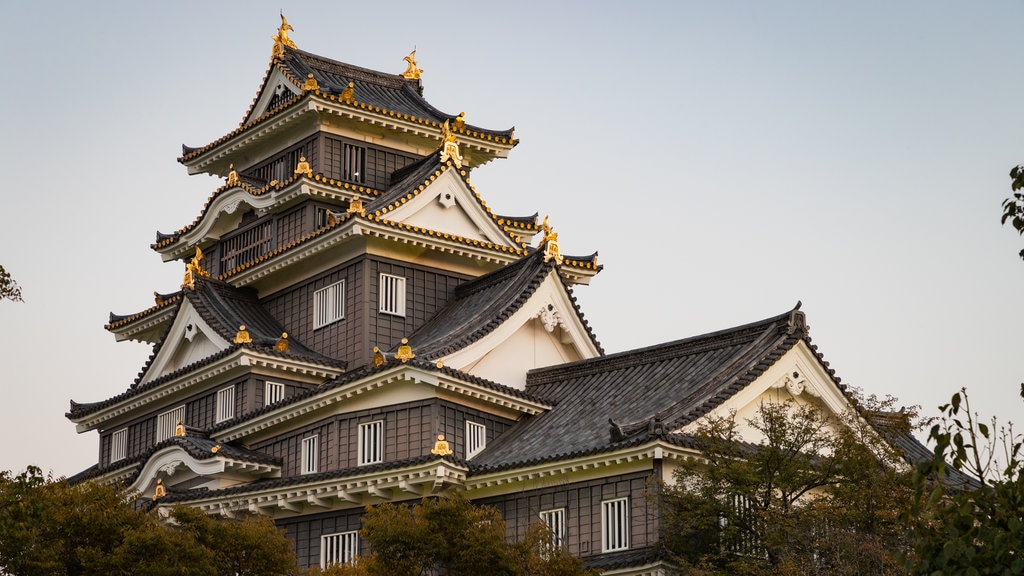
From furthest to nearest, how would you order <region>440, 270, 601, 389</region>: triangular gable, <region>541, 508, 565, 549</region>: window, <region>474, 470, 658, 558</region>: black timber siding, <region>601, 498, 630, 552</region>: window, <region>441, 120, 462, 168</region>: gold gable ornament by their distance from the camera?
<region>441, 120, 462, 168</region>: gold gable ornament, <region>440, 270, 601, 389</region>: triangular gable, <region>541, 508, 565, 549</region>: window, <region>601, 498, 630, 552</region>: window, <region>474, 470, 658, 558</region>: black timber siding

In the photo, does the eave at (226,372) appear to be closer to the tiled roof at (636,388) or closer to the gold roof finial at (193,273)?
the gold roof finial at (193,273)

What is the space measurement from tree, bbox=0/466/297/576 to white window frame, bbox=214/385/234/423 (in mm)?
8145

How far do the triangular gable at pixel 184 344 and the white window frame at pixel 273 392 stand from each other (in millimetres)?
2163

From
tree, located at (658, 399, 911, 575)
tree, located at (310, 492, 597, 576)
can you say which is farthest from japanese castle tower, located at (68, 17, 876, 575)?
tree, located at (310, 492, 597, 576)

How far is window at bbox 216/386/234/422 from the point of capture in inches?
1523

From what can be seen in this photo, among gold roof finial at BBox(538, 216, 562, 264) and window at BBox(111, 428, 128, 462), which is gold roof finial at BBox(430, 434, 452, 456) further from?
window at BBox(111, 428, 128, 462)

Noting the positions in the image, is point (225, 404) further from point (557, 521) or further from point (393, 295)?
point (557, 521)

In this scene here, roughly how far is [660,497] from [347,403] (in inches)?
378

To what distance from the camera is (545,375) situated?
37.0 m

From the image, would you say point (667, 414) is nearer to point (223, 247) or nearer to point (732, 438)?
point (732, 438)

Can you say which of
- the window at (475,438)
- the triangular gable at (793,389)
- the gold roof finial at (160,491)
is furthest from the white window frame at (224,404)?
the triangular gable at (793,389)

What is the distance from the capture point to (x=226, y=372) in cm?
3853

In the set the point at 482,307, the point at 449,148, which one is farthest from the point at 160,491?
the point at 449,148

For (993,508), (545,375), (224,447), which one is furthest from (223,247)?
(993,508)
